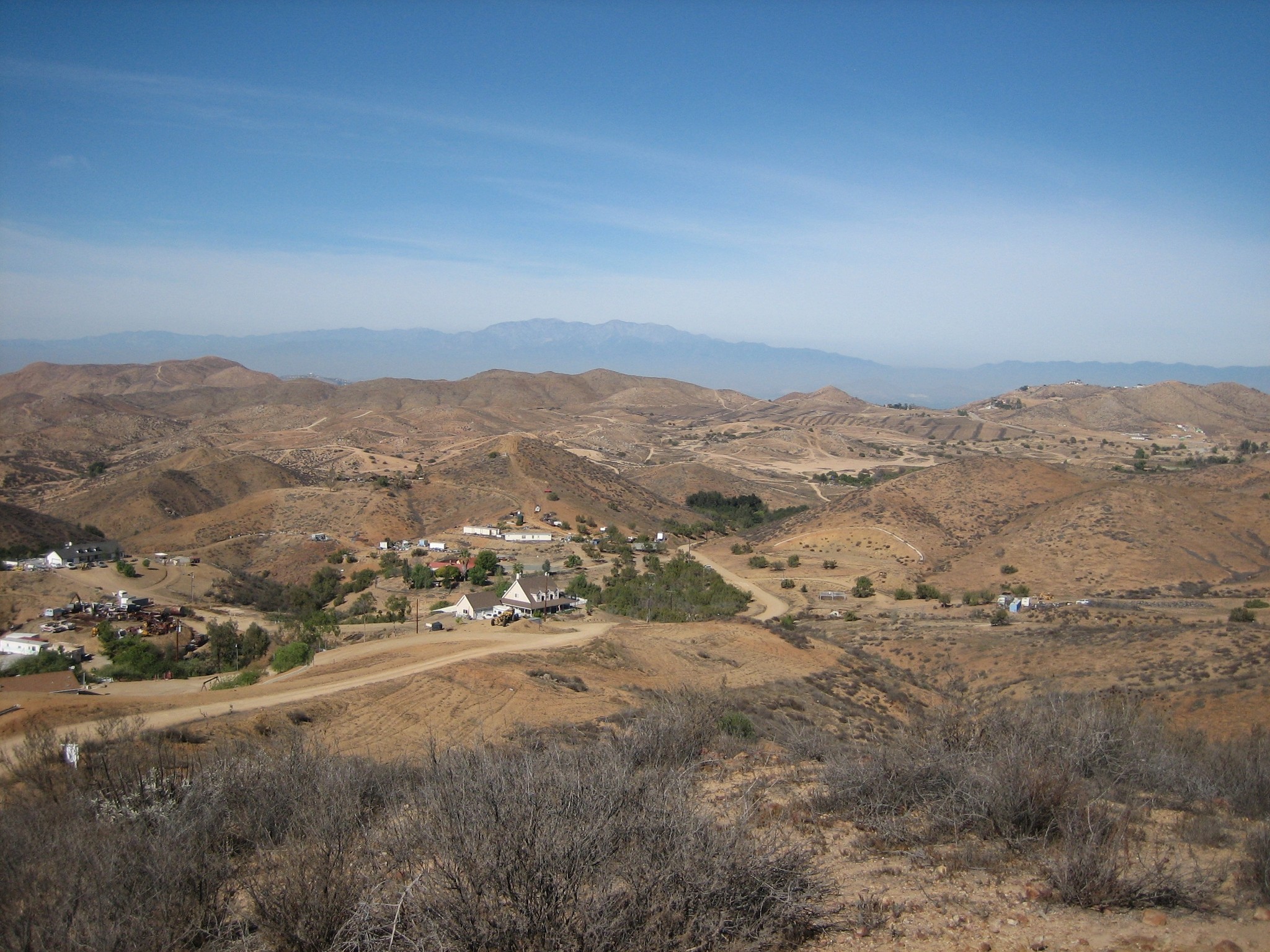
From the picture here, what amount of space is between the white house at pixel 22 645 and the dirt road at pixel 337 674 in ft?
28.6

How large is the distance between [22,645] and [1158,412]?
609ft

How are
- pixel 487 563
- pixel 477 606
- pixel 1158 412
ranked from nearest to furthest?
pixel 477 606
pixel 487 563
pixel 1158 412

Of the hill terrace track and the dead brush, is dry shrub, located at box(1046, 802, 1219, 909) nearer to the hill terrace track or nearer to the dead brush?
the dead brush

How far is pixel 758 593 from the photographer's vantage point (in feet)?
157

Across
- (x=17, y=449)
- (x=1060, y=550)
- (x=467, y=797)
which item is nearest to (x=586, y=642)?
(x=467, y=797)

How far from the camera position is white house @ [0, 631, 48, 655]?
114 ft

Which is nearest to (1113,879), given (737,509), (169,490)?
(737,509)

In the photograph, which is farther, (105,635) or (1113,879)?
(105,635)

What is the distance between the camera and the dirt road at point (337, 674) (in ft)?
63.9

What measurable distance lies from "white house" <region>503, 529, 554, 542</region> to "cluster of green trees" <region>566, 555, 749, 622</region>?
434 inches

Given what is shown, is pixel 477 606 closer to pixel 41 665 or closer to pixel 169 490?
pixel 41 665

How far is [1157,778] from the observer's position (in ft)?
37.8

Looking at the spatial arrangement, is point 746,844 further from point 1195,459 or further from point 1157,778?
point 1195,459

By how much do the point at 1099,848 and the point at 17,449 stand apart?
459 ft
